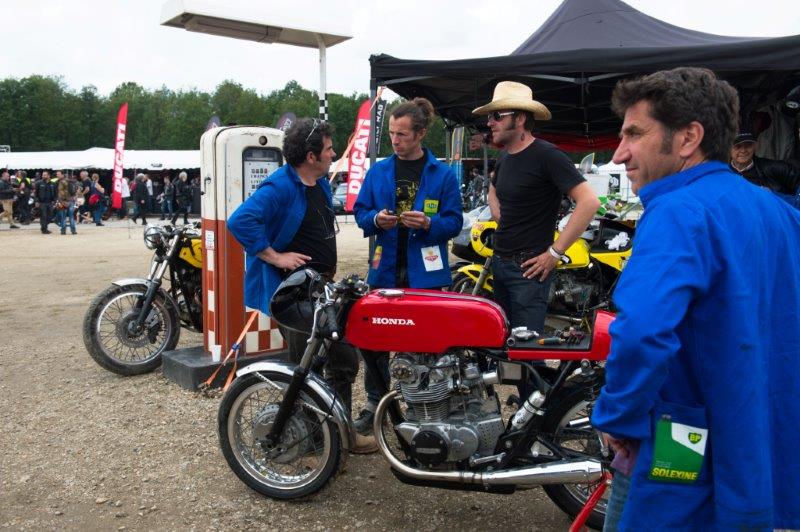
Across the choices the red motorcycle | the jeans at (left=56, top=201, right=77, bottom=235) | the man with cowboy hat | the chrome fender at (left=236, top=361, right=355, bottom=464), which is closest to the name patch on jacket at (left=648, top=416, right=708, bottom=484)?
the red motorcycle

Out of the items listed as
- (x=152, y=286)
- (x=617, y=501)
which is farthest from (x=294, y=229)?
(x=617, y=501)

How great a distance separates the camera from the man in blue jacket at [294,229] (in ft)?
11.7

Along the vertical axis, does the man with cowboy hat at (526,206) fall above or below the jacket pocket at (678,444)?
above

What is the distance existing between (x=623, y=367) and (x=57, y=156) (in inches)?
1478

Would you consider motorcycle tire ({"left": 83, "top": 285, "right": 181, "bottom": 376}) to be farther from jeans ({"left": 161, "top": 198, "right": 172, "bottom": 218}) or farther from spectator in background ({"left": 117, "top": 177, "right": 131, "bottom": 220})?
jeans ({"left": 161, "top": 198, "right": 172, "bottom": 218})

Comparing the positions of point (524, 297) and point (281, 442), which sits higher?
point (524, 297)

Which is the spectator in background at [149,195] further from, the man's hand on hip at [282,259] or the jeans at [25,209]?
the man's hand on hip at [282,259]

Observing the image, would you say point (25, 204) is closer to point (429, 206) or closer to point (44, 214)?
point (44, 214)

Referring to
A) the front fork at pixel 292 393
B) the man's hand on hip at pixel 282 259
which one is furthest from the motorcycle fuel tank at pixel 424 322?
the man's hand on hip at pixel 282 259

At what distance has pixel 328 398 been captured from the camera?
3.14m

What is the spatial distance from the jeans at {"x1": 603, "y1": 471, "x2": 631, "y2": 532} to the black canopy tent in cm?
487

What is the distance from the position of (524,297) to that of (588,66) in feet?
10.6

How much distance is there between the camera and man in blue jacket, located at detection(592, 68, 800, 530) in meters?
1.36

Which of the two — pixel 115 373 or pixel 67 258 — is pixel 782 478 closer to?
pixel 115 373
